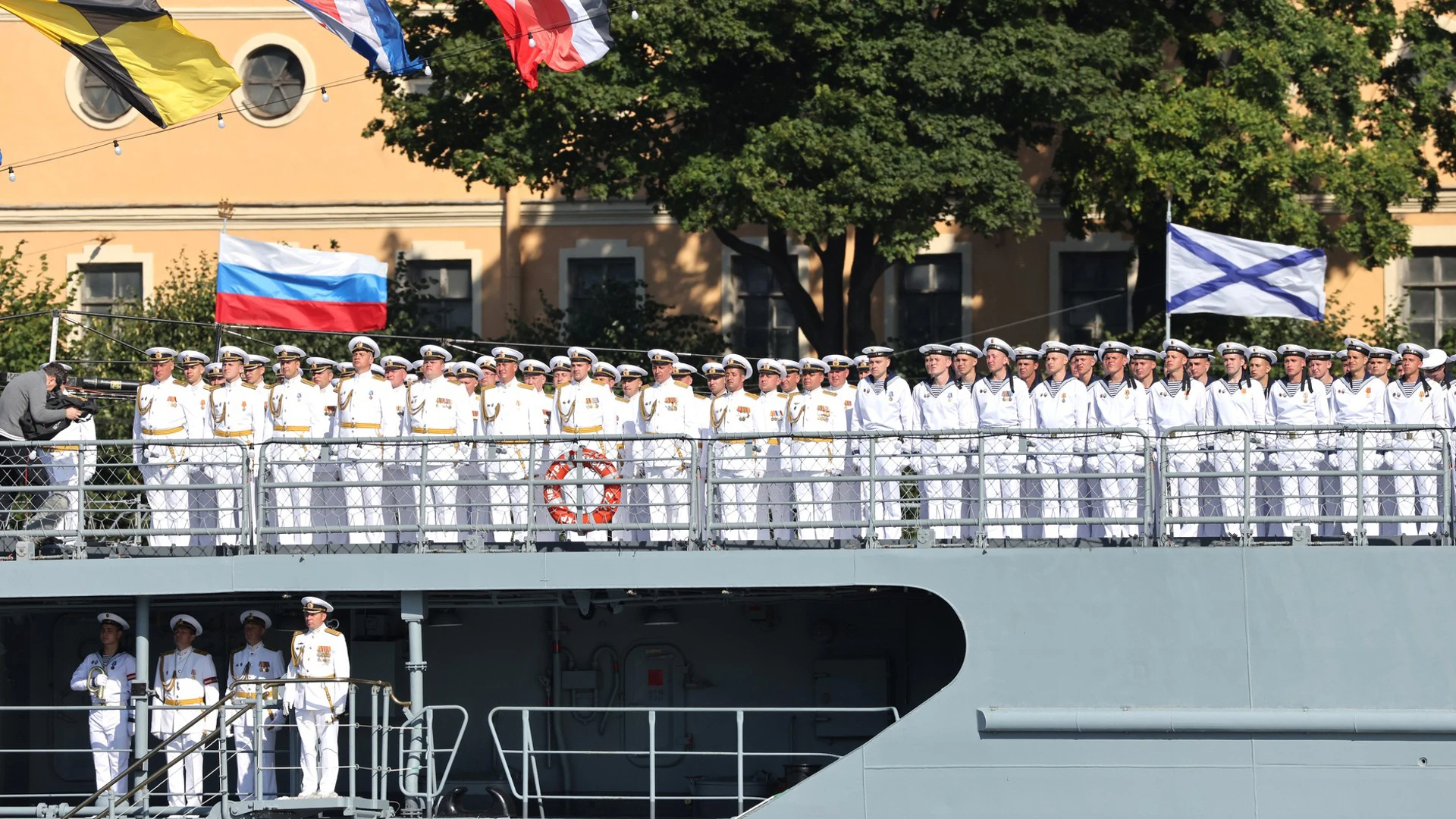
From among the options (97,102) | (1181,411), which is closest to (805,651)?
(1181,411)

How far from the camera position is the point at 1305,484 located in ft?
40.2

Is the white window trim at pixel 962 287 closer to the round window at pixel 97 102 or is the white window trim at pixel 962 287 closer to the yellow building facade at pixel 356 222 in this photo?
the yellow building facade at pixel 356 222

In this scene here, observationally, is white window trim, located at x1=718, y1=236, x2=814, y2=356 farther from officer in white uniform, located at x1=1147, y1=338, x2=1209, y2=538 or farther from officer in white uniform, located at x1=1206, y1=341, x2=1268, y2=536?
officer in white uniform, located at x1=1147, y1=338, x2=1209, y2=538

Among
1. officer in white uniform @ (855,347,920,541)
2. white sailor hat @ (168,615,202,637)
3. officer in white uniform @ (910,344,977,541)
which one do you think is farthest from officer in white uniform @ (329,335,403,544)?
officer in white uniform @ (910,344,977,541)

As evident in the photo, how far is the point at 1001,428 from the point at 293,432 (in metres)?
5.14

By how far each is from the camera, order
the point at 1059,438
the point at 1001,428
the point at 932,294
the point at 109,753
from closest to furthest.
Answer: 1. the point at 1001,428
2. the point at 1059,438
3. the point at 109,753
4. the point at 932,294

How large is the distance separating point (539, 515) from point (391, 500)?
1.05 meters

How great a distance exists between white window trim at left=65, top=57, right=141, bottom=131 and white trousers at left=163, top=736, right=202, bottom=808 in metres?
15.8

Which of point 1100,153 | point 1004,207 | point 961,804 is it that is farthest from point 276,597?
point 1100,153

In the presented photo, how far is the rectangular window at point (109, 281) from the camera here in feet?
86.8

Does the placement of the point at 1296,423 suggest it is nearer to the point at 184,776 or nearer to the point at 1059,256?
the point at 184,776

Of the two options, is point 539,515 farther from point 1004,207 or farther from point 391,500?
point 1004,207

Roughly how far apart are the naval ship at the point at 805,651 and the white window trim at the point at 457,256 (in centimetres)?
1290

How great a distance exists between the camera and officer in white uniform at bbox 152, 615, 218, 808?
12.4 metres
